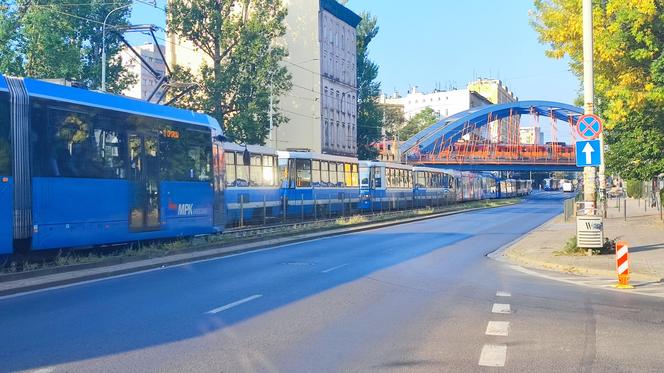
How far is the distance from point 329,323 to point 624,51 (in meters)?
14.9

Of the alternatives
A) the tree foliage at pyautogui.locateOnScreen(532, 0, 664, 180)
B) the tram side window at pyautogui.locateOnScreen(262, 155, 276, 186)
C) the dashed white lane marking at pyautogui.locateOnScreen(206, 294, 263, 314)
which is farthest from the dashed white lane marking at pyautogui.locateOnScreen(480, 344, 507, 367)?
the tram side window at pyautogui.locateOnScreen(262, 155, 276, 186)

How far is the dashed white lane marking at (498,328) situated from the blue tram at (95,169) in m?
8.99

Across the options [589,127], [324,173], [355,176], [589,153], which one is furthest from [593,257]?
[355,176]

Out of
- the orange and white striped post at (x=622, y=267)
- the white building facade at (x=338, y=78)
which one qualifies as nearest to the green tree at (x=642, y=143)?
the orange and white striped post at (x=622, y=267)

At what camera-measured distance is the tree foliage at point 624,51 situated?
741 inches

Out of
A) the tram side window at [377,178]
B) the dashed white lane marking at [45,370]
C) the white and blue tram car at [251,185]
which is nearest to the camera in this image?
the dashed white lane marking at [45,370]

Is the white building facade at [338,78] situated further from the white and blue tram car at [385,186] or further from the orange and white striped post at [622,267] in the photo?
the orange and white striped post at [622,267]

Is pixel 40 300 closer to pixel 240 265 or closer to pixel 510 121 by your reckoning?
pixel 240 265

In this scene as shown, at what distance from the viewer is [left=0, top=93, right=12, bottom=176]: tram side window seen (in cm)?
1289

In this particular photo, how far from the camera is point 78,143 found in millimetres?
14867

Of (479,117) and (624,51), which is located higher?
(479,117)

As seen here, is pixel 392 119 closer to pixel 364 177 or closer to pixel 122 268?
pixel 364 177

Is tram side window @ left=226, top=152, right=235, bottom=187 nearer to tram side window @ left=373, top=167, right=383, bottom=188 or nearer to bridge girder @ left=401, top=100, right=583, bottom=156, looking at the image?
tram side window @ left=373, top=167, right=383, bottom=188

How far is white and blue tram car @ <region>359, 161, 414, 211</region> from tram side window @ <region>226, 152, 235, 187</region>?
1526 centimetres
